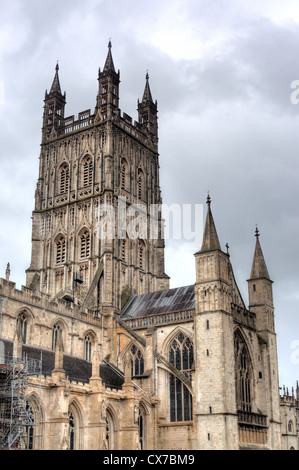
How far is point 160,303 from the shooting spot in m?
51.9

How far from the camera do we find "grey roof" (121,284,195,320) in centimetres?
4935

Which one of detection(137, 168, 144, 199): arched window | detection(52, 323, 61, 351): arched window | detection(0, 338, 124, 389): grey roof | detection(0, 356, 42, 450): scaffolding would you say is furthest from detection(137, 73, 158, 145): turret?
detection(0, 356, 42, 450): scaffolding

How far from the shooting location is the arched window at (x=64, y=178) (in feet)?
201

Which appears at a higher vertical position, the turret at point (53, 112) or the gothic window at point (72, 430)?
the turret at point (53, 112)

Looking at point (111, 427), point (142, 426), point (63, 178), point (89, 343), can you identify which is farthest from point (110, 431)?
point (63, 178)

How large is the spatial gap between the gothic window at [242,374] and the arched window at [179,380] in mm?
3711

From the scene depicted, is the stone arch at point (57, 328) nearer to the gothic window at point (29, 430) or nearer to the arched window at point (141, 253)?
the gothic window at point (29, 430)

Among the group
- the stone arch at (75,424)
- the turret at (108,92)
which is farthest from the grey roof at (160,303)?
the turret at (108,92)

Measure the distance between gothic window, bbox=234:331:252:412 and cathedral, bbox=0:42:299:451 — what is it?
91mm

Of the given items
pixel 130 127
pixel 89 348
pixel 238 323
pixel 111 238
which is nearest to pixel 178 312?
pixel 238 323

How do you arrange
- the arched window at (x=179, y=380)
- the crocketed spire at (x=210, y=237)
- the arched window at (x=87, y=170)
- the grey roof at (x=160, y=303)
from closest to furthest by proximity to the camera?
1. the arched window at (x=179, y=380)
2. the crocketed spire at (x=210, y=237)
3. the grey roof at (x=160, y=303)
4. the arched window at (x=87, y=170)

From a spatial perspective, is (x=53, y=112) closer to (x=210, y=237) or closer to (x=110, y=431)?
(x=210, y=237)

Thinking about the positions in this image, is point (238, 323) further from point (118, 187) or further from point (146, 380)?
point (118, 187)

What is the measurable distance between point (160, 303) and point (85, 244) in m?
10.0
